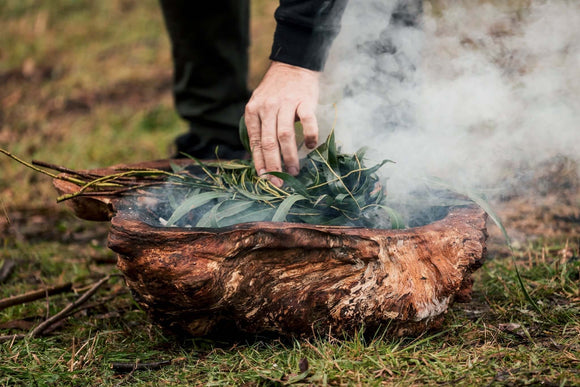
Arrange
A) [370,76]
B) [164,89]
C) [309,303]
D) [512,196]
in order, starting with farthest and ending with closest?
[164,89] → [512,196] → [370,76] → [309,303]

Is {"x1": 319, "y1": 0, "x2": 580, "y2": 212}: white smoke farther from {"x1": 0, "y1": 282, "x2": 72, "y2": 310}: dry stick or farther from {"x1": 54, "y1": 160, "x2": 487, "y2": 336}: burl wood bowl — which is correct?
{"x1": 0, "y1": 282, "x2": 72, "y2": 310}: dry stick

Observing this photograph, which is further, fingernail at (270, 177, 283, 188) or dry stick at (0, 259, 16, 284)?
dry stick at (0, 259, 16, 284)

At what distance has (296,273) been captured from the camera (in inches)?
59.9

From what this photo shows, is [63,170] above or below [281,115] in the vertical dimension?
below

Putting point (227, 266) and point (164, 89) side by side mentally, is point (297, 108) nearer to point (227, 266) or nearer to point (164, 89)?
point (227, 266)

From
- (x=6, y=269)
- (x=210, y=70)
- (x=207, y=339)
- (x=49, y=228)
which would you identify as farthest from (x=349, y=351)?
(x=49, y=228)

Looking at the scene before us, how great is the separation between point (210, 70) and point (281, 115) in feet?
4.96

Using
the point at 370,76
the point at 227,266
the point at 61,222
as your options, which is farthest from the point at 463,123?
the point at 61,222

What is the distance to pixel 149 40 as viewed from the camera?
6402mm

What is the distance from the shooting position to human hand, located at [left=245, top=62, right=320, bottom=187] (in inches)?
69.2

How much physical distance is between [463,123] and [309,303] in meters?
1.00

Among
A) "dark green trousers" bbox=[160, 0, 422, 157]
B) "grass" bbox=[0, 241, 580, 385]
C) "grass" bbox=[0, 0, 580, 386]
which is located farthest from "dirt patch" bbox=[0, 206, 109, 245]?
"grass" bbox=[0, 241, 580, 385]

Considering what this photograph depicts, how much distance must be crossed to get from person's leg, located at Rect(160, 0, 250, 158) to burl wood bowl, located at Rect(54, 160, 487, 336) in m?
1.54

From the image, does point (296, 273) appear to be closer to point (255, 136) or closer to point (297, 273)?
point (297, 273)
